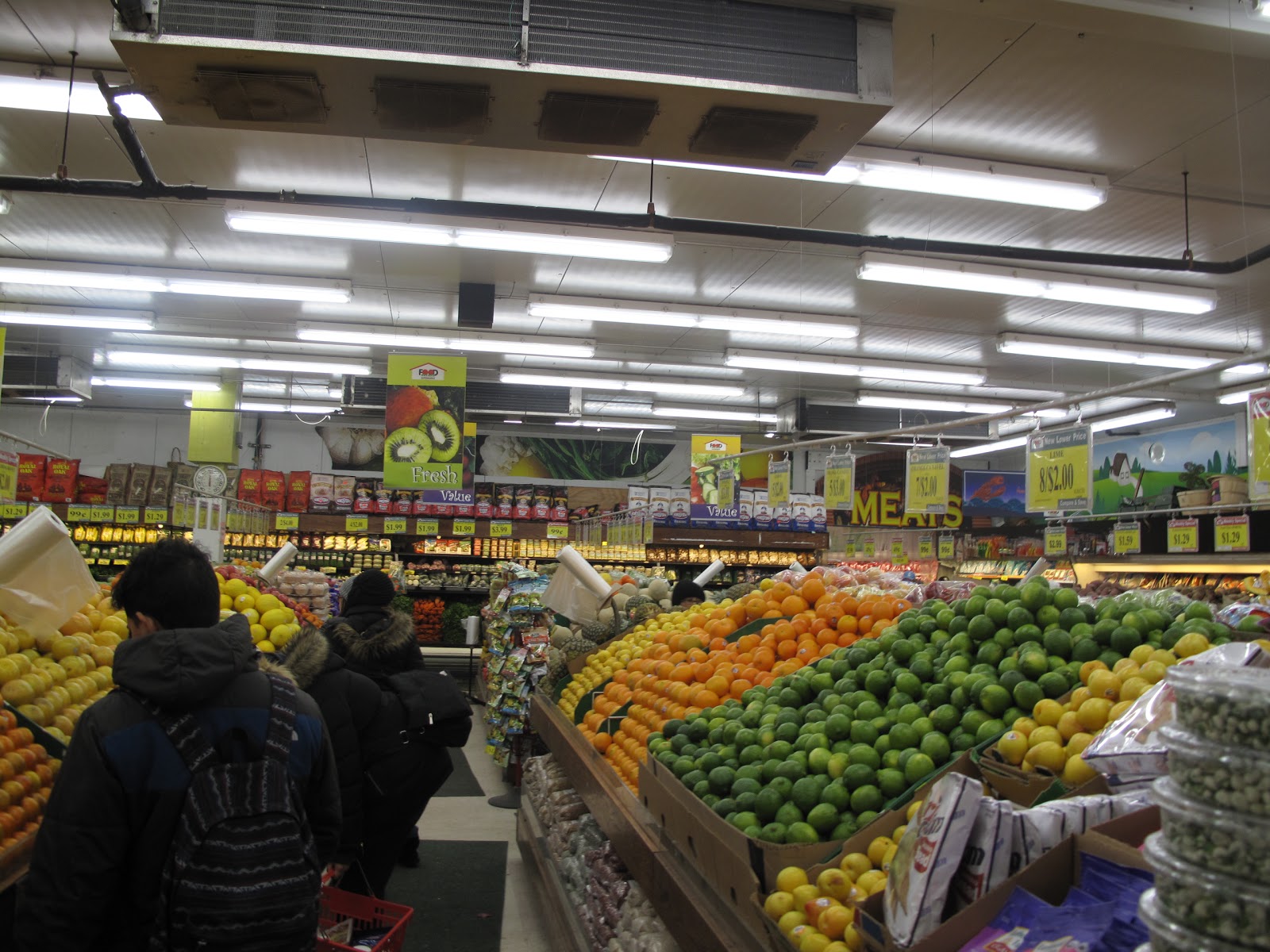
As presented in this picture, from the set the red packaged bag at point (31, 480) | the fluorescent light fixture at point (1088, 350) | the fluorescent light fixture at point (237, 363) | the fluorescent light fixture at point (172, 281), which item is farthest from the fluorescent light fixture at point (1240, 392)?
the red packaged bag at point (31, 480)

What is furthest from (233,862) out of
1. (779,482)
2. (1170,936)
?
(779,482)

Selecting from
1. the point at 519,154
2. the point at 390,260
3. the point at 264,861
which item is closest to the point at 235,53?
the point at 264,861

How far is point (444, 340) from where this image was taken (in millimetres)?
11547

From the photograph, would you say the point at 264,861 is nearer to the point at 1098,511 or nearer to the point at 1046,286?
the point at 1046,286

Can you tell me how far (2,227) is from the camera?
9688 mm

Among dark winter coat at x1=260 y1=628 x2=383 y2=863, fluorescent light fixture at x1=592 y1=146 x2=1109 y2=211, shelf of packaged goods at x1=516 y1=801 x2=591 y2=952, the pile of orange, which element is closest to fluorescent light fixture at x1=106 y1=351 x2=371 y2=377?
fluorescent light fixture at x1=592 y1=146 x2=1109 y2=211

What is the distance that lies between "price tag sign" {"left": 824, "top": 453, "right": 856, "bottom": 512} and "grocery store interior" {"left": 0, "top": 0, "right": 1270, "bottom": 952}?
9 centimetres

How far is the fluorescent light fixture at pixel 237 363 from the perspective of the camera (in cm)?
1274

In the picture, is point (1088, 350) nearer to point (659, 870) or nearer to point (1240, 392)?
point (1240, 392)

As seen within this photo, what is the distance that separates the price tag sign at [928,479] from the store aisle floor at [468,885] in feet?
17.1

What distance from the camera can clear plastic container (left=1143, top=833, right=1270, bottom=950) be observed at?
2.96ft

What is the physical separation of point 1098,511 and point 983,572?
104 inches

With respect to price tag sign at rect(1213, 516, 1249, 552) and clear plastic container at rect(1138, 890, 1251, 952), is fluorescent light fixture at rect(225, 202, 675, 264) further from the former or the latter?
price tag sign at rect(1213, 516, 1249, 552)

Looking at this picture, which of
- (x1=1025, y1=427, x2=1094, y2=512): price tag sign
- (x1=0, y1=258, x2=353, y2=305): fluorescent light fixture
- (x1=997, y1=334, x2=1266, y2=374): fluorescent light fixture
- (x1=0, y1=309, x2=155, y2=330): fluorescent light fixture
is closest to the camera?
(x1=1025, y1=427, x2=1094, y2=512): price tag sign
